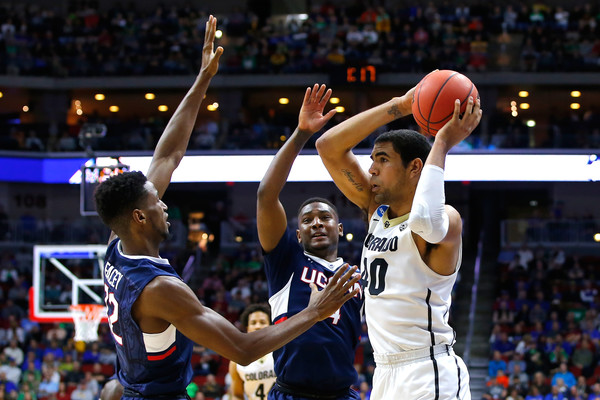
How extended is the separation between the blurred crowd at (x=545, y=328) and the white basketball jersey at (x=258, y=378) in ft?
24.8

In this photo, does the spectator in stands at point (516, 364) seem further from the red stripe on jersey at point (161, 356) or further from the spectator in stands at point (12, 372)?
the red stripe on jersey at point (161, 356)

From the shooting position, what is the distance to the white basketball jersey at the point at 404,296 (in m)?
3.99

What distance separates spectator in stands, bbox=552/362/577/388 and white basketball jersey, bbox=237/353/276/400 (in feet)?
27.8

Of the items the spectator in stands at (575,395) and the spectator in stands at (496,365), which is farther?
the spectator in stands at (496,365)

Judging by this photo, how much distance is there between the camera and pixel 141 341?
3816 millimetres

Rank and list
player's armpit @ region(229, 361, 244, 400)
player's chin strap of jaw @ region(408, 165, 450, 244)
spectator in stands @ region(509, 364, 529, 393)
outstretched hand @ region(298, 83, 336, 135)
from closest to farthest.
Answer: player's chin strap of jaw @ region(408, 165, 450, 244) → outstretched hand @ region(298, 83, 336, 135) → player's armpit @ region(229, 361, 244, 400) → spectator in stands @ region(509, 364, 529, 393)

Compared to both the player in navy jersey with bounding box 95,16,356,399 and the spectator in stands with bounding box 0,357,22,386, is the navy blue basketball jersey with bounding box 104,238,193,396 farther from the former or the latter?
the spectator in stands with bounding box 0,357,22,386

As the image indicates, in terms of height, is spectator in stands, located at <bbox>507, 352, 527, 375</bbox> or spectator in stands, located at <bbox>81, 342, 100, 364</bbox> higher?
spectator in stands, located at <bbox>507, 352, 527, 375</bbox>

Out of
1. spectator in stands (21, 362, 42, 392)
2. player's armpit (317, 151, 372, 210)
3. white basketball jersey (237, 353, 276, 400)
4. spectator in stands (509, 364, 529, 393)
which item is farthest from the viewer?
spectator in stands (21, 362, 42, 392)

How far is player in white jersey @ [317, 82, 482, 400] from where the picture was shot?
3.76 m

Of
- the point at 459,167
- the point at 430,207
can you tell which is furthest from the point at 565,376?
the point at 430,207

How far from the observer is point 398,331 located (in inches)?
159

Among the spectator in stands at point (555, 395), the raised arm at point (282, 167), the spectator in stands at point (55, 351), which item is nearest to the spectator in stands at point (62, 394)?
the spectator in stands at point (55, 351)

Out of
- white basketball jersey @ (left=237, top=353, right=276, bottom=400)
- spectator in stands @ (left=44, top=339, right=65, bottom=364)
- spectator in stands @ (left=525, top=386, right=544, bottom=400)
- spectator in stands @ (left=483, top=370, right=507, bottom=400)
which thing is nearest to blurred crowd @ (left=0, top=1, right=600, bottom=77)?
spectator in stands @ (left=44, top=339, right=65, bottom=364)
